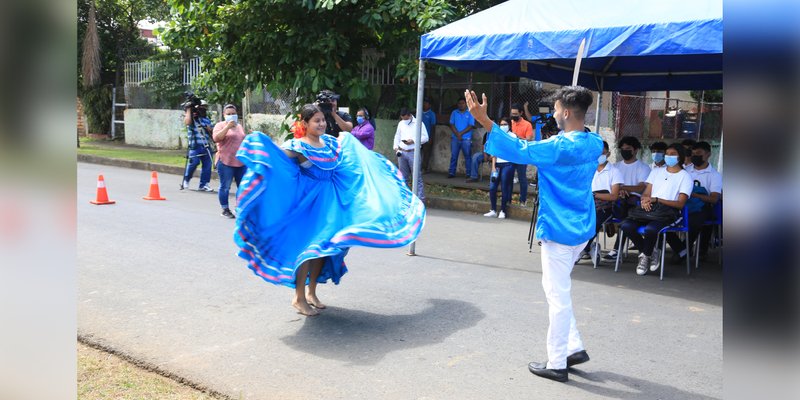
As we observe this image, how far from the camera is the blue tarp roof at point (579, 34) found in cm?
680

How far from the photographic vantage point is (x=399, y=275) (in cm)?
748

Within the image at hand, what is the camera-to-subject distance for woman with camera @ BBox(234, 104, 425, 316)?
555cm

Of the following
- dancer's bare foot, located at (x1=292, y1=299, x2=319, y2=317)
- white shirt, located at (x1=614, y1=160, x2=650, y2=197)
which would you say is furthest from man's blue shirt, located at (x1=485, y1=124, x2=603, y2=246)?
white shirt, located at (x1=614, y1=160, x2=650, y2=197)

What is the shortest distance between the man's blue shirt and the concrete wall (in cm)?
2013

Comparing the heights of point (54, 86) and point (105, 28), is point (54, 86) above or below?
below

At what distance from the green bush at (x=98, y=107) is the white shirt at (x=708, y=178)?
928 inches

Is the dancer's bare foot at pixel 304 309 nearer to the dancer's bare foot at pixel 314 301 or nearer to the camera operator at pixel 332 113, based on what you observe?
the dancer's bare foot at pixel 314 301

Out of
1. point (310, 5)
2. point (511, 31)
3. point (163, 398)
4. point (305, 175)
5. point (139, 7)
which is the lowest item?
point (163, 398)

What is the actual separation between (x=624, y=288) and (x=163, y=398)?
476 centimetres

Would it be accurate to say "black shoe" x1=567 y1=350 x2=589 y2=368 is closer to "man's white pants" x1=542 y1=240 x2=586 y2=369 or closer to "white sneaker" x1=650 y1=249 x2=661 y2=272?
"man's white pants" x1=542 y1=240 x2=586 y2=369

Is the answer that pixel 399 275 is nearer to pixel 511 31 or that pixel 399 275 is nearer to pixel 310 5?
Answer: pixel 511 31

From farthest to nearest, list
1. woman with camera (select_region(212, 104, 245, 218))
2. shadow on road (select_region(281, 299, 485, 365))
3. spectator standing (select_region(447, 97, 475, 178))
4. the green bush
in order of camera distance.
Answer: the green bush, spectator standing (select_region(447, 97, 475, 178)), woman with camera (select_region(212, 104, 245, 218)), shadow on road (select_region(281, 299, 485, 365))

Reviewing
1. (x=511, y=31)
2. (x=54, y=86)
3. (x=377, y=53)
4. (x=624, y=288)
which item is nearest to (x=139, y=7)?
(x=377, y=53)

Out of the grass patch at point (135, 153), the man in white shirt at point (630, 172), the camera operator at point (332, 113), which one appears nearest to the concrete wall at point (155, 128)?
the grass patch at point (135, 153)
